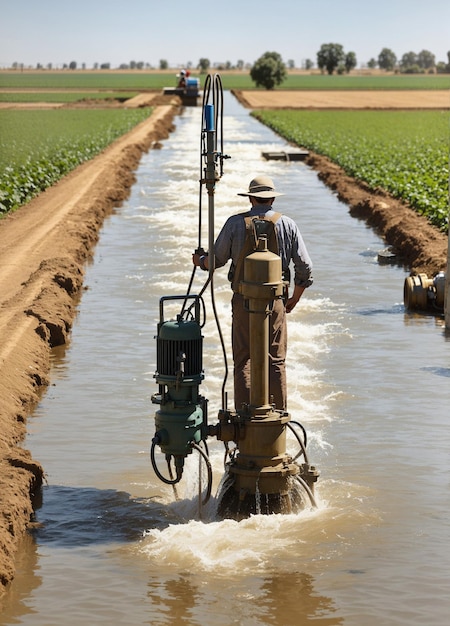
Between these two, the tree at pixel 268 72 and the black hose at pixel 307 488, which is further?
the tree at pixel 268 72

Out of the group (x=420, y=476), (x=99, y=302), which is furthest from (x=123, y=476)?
(x=99, y=302)

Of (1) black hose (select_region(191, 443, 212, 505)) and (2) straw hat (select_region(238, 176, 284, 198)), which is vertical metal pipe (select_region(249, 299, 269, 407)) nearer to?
(1) black hose (select_region(191, 443, 212, 505))

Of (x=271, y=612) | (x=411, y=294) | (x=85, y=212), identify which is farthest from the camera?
(x=85, y=212)

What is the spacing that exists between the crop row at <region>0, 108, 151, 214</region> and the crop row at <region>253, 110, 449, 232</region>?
8.26 meters

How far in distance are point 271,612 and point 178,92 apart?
92120 millimetres

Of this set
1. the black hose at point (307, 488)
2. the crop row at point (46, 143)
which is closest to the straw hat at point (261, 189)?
the black hose at point (307, 488)

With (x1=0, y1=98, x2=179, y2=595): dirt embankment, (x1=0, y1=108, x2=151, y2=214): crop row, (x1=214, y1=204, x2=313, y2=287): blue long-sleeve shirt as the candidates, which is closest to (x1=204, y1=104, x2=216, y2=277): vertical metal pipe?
(x1=214, y1=204, x2=313, y2=287): blue long-sleeve shirt

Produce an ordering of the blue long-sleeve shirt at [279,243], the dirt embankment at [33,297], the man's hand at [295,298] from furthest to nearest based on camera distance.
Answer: the dirt embankment at [33,297] < the man's hand at [295,298] < the blue long-sleeve shirt at [279,243]

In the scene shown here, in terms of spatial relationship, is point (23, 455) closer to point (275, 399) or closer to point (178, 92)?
point (275, 399)

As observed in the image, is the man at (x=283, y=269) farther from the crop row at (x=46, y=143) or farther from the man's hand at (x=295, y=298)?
the crop row at (x=46, y=143)

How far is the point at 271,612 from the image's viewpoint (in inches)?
276

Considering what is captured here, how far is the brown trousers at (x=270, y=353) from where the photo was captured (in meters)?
8.26

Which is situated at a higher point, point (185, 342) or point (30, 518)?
point (185, 342)

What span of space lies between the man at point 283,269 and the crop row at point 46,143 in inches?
725
